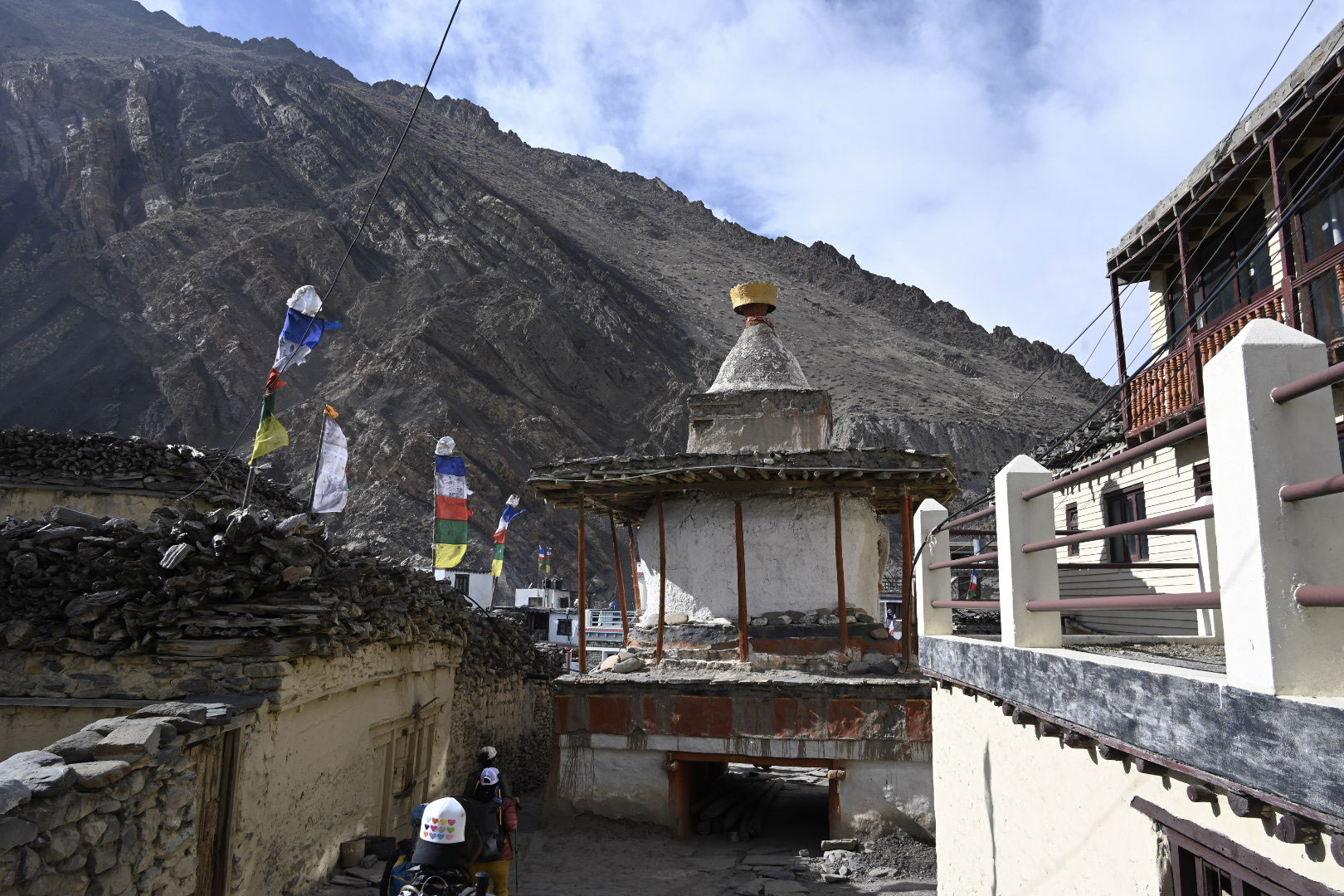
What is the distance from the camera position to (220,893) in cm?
645

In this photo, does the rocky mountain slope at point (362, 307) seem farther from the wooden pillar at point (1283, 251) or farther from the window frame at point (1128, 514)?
the wooden pillar at point (1283, 251)

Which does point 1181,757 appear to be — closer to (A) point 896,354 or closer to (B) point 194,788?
(B) point 194,788

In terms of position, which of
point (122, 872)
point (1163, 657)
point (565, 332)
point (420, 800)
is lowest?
point (420, 800)

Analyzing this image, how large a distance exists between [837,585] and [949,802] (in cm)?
638

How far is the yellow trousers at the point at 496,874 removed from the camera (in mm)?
7316

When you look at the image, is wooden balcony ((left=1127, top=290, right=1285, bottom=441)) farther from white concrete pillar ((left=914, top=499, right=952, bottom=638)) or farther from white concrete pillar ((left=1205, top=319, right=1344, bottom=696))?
white concrete pillar ((left=1205, top=319, right=1344, bottom=696))

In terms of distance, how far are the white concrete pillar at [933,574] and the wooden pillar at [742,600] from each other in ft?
17.2

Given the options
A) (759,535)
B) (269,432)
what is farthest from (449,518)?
(759,535)

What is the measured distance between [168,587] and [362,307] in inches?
2287

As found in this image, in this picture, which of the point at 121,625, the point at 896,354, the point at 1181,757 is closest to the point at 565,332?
the point at 896,354

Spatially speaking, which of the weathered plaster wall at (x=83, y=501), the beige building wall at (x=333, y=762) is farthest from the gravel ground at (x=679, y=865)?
the weathered plaster wall at (x=83, y=501)

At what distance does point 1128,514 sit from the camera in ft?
54.5

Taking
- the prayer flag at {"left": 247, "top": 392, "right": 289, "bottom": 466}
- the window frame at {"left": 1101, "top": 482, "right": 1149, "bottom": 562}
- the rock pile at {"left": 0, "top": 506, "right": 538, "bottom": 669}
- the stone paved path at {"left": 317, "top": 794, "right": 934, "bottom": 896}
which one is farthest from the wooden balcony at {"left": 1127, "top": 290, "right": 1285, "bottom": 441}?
the prayer flag at {"left": 247, "top": 392, "right": 289, "bottom": 466}

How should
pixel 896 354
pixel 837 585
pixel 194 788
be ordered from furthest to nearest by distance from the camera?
pixel 896 354 < pixel 837 585 < pixel 194 788
